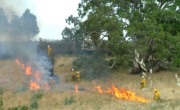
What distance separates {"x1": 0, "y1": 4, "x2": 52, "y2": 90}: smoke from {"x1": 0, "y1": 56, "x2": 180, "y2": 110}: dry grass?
279cm

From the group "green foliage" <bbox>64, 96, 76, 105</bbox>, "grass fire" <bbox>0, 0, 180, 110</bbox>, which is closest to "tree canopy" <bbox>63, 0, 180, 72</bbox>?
"grass fire" <bbox>0, 0, 180, 110</bbox>

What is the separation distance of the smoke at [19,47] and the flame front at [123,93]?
9.49 metres

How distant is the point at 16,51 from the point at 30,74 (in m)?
10.8

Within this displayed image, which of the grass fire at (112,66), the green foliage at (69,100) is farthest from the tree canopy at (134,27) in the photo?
the green foliage at (69,100)

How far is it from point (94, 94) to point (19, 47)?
76.1ft

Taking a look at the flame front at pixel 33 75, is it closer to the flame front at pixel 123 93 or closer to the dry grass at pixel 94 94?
the dry grass at pixel 94 94

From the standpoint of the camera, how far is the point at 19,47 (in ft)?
182

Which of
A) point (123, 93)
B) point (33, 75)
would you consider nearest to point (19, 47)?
point (33, 75)

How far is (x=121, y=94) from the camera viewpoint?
120 feet

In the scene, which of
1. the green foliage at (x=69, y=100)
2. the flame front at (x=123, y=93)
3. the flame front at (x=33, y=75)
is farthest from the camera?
the flame front at (x=33, y=75)

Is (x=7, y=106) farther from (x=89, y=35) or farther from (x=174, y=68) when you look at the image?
(x=174, y=68)

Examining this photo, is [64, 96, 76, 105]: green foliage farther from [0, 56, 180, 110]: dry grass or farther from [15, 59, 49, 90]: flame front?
[15, 59, 49, 90]: flame front

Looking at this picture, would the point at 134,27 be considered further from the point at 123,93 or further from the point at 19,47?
the point at 19,47

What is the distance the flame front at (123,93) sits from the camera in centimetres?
3506
